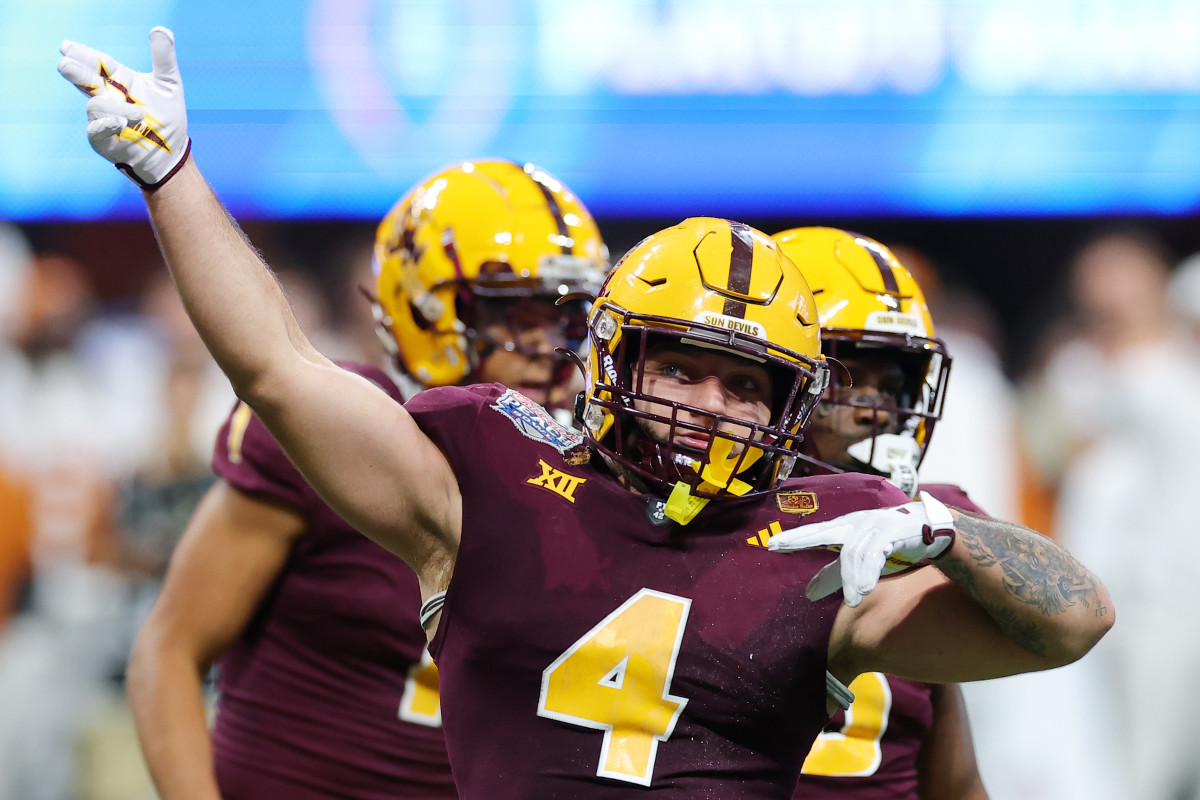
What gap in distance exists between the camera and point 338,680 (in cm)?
278

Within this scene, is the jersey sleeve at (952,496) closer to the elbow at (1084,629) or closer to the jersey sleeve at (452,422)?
the elbow at (1084,629)

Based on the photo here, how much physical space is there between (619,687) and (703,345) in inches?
20.9

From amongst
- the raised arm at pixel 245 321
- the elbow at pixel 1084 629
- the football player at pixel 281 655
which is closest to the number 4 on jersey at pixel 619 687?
the raised arm at pixel 245 321

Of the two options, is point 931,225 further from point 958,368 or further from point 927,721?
point 927,721

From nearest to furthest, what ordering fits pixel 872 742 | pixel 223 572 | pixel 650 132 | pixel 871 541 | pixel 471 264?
1. pixel 871 541
2. pixel 872 742
3. pixel 223 572
4. pixel 471 264
5. pixel 650 132

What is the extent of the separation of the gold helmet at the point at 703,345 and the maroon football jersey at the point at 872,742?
1.92ft

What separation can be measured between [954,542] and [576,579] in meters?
0.53

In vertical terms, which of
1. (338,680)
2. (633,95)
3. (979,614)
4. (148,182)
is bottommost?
(338,680)

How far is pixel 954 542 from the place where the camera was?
6.04 feet

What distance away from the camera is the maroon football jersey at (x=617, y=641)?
193cm

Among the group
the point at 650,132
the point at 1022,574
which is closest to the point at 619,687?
the point at 1022,574

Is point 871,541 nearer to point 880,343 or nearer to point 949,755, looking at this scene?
point 880,343

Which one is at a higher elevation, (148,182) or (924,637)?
(148,182)

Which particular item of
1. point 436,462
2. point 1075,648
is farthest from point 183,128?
point 1075,648
